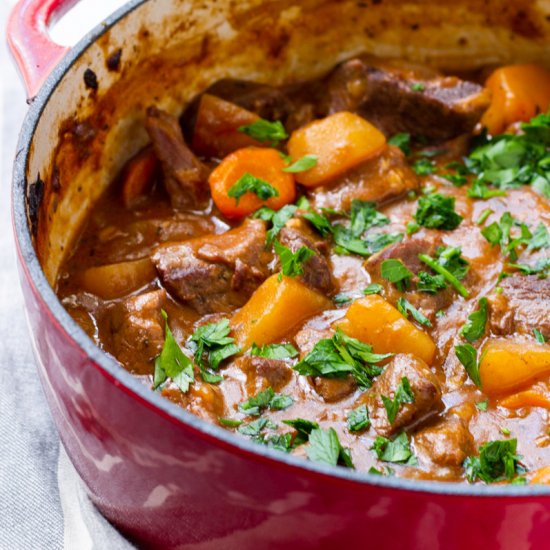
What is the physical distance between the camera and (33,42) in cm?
307

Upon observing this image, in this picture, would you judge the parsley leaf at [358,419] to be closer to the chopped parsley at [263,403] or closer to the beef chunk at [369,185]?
the chopped parsley at [263,403]

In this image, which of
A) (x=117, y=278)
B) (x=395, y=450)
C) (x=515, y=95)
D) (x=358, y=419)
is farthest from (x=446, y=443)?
(x=515, y=95)

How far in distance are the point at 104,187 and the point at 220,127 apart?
55 centimetres

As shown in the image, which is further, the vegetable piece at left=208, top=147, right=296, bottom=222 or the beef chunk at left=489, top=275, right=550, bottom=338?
the vegetable piece at left=208, top=147, right=296, bottom=222

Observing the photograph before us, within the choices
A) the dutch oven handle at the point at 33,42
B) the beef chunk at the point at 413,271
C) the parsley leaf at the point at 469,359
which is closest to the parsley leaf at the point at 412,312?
the beef chunk at the point at 413,271

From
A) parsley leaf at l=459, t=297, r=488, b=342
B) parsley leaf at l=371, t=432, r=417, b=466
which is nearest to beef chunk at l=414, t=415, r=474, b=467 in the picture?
parsley leaf at l=371, t=432, r=417, b=466

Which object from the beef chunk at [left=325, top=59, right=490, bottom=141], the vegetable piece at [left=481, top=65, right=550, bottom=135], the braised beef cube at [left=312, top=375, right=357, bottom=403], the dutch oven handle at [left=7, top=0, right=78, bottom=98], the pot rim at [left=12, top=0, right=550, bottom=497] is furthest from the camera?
the vegetable piece at [left=481, top=65, right=550, bottom=135]

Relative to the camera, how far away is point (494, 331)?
10.4 ft

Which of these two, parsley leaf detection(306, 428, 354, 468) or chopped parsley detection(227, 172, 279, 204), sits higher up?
chopped parsley detection(227, 172, 279, 204)

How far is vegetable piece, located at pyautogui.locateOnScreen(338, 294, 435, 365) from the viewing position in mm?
3043

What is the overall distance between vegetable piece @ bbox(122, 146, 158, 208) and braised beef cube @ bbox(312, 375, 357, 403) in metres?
1.22

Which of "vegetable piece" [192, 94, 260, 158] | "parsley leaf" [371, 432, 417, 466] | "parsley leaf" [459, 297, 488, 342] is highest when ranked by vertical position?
"vegetable piece" [192, 94, 260, 158]

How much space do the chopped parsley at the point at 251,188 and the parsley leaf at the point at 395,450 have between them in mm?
1187

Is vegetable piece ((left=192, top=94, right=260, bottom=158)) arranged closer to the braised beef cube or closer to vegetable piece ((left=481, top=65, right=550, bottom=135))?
vegetable piece ((left=481, top=65, right=550, bottom=135))
